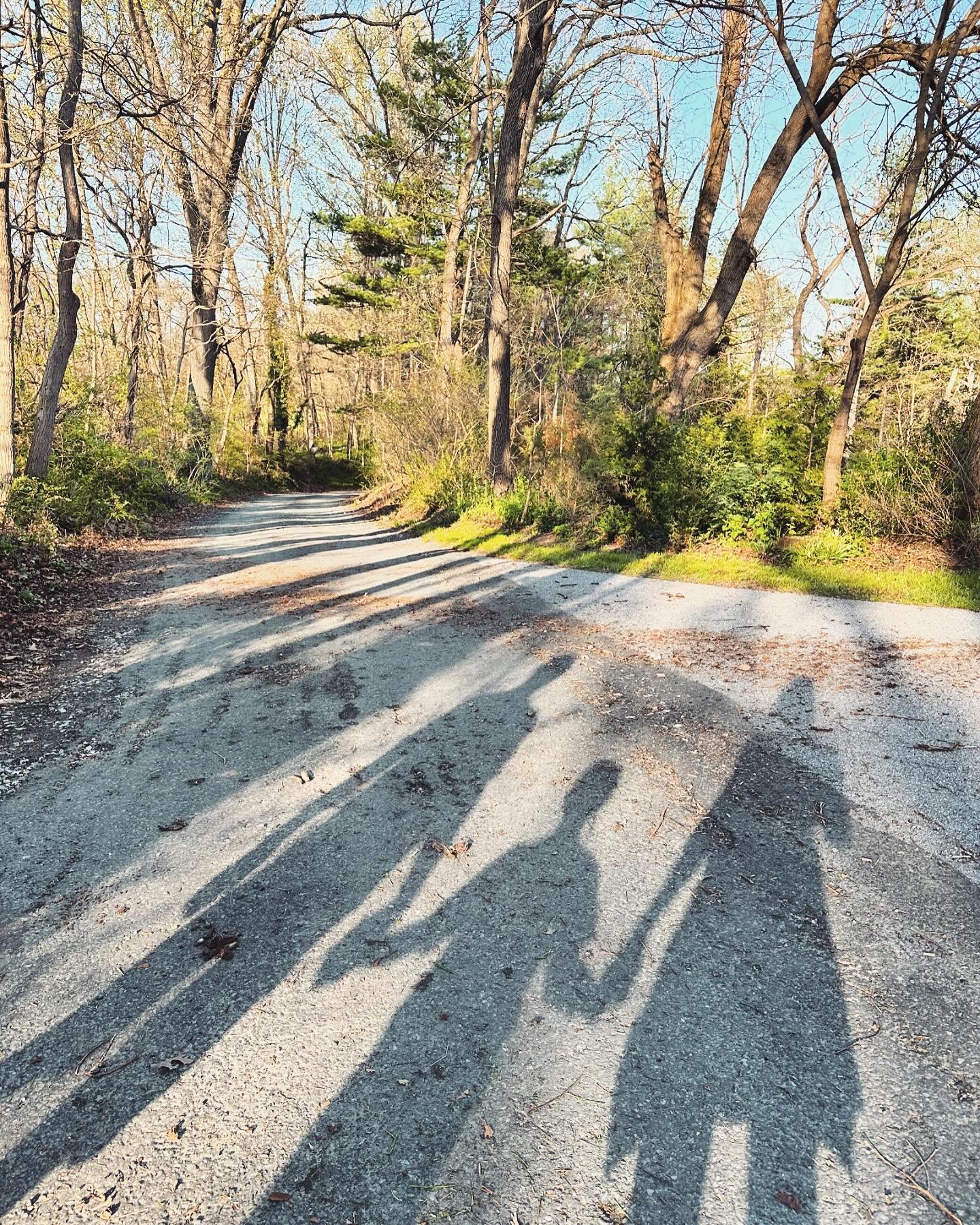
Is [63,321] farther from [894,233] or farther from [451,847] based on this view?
[894,233]

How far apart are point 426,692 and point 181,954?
8.60 feet

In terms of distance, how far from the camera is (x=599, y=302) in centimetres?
2689

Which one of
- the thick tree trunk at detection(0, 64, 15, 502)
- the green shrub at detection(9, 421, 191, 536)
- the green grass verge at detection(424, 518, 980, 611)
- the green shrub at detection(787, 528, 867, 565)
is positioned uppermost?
the thick tree trunk at detection(0, 64, 15, 502)

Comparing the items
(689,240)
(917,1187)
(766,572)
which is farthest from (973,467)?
(917,1187)

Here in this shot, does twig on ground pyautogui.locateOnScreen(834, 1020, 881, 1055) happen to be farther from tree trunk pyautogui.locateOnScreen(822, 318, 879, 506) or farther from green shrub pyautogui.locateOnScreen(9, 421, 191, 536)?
green shrub pyautogui.locateOnScreen(9, 421, 191, 536)

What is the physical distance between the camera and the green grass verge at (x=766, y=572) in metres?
7.02

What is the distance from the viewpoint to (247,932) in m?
2.32

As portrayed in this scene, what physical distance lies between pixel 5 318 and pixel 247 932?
10014 millimetres

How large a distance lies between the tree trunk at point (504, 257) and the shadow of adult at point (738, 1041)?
11.5 m

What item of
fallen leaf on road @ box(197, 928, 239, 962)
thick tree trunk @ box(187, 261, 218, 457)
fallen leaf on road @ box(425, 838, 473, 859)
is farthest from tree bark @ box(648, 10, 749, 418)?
thick tree trunk @ box(187, 261, 218, 457)

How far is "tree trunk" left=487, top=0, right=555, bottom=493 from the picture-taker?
1244 cm

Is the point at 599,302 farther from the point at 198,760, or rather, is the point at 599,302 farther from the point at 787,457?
the point at 198,760

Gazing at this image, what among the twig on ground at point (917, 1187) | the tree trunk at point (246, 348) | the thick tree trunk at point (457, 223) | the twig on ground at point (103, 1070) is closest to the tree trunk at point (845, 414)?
the twig on ground at point (917, 1187)

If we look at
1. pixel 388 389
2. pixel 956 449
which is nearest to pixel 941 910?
pixel 956 449
